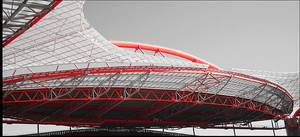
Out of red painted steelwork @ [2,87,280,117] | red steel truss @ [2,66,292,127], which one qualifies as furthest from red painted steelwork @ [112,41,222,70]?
red steel truss @ [2,66,292,127]

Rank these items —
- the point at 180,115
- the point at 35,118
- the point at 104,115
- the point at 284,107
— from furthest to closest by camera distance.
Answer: the point at 284,107 < the point at 180,115 < the point at 104,115 < the point at 35,118

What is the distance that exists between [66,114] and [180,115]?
1861 cm

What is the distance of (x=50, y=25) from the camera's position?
1403 inches

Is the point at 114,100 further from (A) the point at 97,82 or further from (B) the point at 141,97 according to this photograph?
(A) the point at 97,82

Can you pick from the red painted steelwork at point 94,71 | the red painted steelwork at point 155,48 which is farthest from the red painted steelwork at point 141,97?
the red painted steelwork at point 155,48

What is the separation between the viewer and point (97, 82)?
40.7 m

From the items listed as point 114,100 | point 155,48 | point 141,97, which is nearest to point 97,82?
point 114,100

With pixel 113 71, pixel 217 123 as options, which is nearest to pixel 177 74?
pixel 113 71

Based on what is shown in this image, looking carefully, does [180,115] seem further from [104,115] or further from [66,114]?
[66,114]

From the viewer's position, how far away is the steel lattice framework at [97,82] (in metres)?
36.0

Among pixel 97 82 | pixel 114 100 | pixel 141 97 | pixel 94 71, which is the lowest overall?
pixel 114 100

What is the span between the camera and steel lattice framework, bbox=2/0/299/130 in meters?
36.0

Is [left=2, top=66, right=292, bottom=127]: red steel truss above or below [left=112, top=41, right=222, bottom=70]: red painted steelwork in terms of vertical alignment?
below

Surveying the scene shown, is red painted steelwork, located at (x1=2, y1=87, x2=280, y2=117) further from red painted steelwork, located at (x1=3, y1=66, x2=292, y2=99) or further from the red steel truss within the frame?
red painted steelwork, located at (x1=3, y1=66, x2=292, y2=99)
